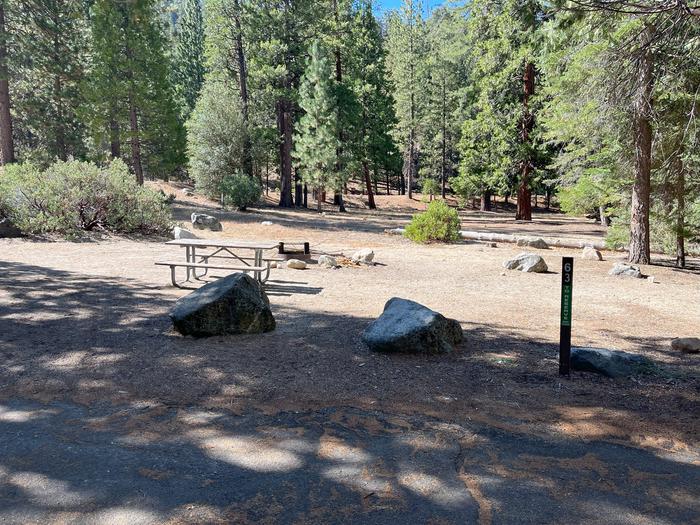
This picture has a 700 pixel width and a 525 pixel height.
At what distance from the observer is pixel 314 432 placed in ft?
11.7

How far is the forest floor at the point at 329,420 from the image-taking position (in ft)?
8.90

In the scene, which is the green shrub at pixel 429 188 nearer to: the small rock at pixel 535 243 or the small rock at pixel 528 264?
the small rock at pixel 535 243

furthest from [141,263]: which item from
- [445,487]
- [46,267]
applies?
[445,487]

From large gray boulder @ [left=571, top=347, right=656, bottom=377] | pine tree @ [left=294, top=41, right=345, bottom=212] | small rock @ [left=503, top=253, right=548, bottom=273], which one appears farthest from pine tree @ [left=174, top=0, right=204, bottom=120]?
large gray boulder @ [left=571, top=347, right=656, bottom=377]

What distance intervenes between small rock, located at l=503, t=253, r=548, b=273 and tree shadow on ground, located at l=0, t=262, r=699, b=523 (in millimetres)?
5976

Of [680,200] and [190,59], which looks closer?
[680,200]

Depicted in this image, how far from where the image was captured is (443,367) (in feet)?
16.4

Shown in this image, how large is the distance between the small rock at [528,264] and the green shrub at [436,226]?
554 cm

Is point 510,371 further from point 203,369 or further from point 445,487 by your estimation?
point 203,369

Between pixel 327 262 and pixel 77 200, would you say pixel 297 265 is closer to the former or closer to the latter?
pixel 327 262

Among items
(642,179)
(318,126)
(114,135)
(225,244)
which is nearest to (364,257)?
(225,244)

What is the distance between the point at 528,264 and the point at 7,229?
1332 centimetres

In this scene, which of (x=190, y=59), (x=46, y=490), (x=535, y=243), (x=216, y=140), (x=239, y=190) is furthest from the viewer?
(x=190, y=59)

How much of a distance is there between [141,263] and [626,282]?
32.5 feet
